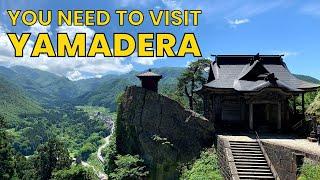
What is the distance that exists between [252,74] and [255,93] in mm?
3236

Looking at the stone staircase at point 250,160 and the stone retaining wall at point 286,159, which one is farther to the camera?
the stone staircase at point 250,160

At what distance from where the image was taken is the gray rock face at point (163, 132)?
2766 centimetres

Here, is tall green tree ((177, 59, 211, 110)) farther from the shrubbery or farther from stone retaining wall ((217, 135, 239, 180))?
stone retaining wall ((217, 135, 239, 180))

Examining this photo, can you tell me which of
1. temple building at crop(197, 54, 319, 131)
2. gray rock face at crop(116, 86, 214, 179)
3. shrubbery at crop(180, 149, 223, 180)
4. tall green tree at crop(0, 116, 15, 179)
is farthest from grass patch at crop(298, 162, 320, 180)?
tall green tree at crop(0, 116, 15, 179)

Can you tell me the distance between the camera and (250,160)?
22.7 m

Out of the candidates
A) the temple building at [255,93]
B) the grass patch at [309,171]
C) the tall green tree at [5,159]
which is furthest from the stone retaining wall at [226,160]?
the tall green tree at [5,159]

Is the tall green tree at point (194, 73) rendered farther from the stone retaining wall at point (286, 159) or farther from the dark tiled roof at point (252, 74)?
the stone retaining wall at point (286, 159)

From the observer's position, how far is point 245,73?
3206 centimetres

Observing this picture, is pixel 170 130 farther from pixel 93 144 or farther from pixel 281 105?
pixel 93 144

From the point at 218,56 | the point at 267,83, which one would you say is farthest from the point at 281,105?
the point at 218,56

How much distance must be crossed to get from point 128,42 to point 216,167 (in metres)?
11.1

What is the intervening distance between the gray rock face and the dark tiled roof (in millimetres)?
4142

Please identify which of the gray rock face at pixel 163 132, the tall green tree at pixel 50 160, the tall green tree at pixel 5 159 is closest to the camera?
the gray rock face at pixel 163 132

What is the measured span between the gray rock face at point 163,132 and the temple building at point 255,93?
3953 millimetres
